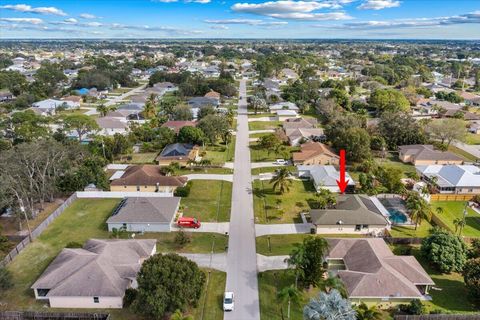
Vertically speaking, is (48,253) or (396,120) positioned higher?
(396,120)

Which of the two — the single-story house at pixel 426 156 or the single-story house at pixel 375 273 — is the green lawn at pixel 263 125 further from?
the single-story house at pixel 375 273

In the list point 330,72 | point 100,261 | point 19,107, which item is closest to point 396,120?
point 100,261

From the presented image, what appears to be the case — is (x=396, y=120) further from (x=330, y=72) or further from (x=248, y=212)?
(x=330, y=72)

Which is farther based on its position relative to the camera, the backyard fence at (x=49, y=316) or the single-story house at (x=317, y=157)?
the single-story house at (x=317, y=157)

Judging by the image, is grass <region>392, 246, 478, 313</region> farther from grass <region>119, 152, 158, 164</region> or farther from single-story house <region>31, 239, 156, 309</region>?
grass <region>119, 152, 158, 164</region>

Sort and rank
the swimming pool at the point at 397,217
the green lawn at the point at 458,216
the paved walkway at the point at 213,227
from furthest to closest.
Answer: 1. the swimming pool at the point at 397,217
2. the green lawn at the point at 458,216
3. the paved walkway at the point at 213,227

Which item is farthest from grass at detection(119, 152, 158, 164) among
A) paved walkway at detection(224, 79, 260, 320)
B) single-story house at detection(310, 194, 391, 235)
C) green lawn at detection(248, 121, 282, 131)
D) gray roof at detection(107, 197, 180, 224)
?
single-story house at detection(310, 194, 391, 235)

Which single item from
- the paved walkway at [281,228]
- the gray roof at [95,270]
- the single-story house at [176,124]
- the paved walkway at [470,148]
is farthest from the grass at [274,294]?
the paved walkway at [470,148]
